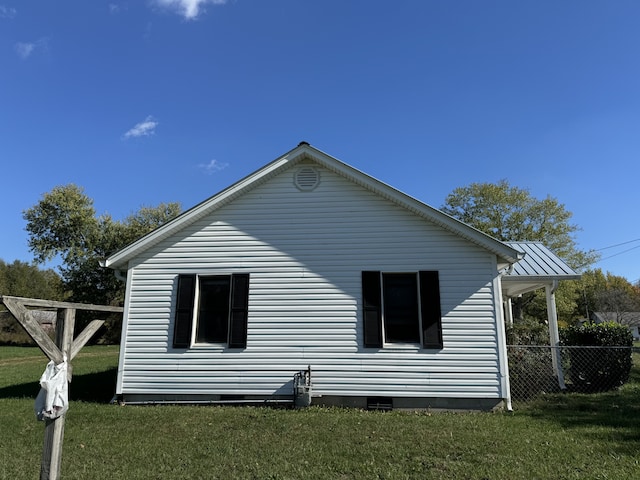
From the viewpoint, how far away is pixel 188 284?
859 cm

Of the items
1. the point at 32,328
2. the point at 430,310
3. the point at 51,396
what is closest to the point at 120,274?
the point at 32,328

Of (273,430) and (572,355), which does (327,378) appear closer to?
(273,430)

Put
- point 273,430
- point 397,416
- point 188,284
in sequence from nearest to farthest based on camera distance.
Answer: point 273,430 → point 397,416 → point 188,284

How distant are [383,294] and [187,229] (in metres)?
4.33

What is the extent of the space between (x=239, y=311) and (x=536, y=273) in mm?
6807

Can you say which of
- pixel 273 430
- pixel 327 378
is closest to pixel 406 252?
pixel 327 378

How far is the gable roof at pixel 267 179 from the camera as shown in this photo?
27.5 ft

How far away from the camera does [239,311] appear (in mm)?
8391

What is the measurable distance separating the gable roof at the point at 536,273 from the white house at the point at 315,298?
5.73 feet

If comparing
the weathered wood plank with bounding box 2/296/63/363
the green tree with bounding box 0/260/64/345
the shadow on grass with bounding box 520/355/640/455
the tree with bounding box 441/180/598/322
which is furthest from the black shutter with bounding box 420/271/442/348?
the green tree with bounding box 0/260/64/345

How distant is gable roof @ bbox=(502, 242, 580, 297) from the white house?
5.73ft

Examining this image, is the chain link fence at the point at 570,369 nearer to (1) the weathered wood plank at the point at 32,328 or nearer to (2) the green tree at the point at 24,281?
(1) the weathered wood plank at the point at 32,328

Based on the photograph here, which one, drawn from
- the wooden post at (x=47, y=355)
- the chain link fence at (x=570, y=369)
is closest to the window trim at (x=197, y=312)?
the wooden post at (x=47, y=355)

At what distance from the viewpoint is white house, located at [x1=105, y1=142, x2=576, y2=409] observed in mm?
7926
